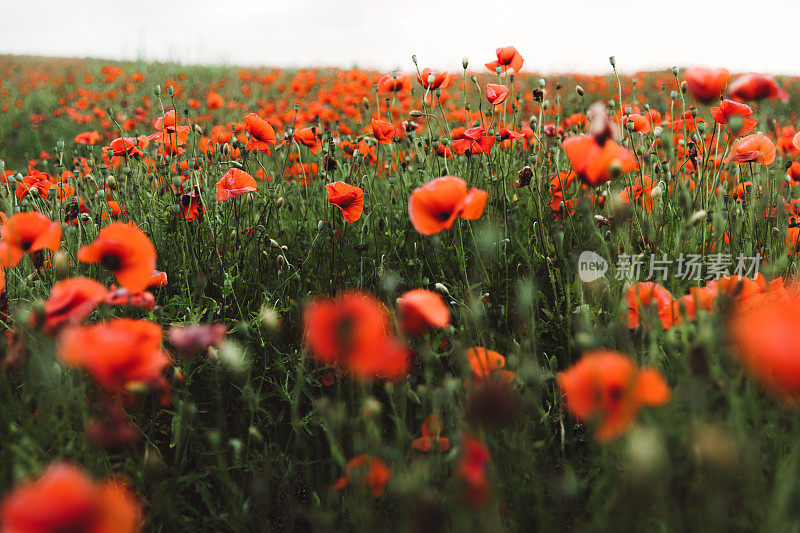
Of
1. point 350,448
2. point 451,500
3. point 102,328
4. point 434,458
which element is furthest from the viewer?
point 350,448

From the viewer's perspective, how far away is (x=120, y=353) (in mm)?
878

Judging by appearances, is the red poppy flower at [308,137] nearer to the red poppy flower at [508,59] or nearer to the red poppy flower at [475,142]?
the red poppy flower at [475,142]

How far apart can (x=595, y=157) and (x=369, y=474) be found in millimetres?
824

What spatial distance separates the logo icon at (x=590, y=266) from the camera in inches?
58.4

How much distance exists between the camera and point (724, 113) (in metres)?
1.73

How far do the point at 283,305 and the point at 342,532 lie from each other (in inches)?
37.2

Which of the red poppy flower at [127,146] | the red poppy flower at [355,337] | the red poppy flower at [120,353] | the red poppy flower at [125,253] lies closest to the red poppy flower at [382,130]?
the red poppy flower at [127,146]

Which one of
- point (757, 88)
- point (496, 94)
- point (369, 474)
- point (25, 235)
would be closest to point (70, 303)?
point (25, 235)

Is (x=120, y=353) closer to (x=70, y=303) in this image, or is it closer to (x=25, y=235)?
(x=70, y=303)

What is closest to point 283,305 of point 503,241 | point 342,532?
point 503,241

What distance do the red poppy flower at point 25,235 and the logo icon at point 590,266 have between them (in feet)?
4.41

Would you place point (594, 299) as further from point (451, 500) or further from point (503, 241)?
point (451, 500)

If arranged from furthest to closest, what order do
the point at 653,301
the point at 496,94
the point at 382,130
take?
the point at 382,130 → the point at 496,94 → the point at 653,301

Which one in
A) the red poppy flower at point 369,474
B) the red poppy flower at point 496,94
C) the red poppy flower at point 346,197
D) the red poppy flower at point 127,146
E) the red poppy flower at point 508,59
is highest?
the red poppy flower at point 508,59
